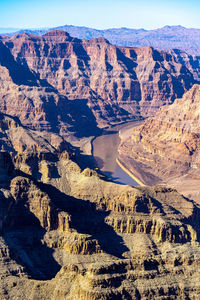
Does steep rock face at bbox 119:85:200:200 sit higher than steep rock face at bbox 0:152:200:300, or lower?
lower

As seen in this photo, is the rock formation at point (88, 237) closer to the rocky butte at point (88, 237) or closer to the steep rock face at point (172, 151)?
the rocky butte at point (88, 237)

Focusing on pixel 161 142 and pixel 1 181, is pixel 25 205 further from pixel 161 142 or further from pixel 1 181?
pixel 161 142

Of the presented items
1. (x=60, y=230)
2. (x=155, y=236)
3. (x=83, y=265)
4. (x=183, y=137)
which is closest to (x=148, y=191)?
(x=155, y=236)

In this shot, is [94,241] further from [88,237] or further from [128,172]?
[128,172]

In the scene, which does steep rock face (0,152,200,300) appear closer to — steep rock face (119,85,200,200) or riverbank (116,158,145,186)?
riverbank (116,158,145,186)

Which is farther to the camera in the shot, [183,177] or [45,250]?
[183,177]

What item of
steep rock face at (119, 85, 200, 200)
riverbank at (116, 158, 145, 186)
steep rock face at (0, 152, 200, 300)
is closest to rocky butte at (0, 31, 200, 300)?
steep rock face at (0, 152, 200, 300)

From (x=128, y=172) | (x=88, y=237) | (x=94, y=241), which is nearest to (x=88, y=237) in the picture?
(x=88, y=237)
